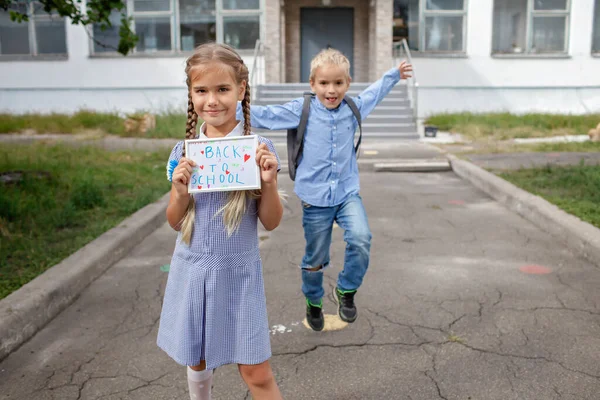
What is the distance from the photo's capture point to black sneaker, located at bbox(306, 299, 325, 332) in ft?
13.0

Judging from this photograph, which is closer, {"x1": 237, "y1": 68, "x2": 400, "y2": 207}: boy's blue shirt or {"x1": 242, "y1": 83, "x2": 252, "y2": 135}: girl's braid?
{"x1": 242, "y1": 83, "x2": 252, "y2": 135}: girl's braid

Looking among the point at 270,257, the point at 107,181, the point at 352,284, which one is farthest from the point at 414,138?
the point at 352,284

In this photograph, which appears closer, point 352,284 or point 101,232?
point 352,284

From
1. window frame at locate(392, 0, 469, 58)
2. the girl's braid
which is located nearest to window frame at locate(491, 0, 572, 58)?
window frame at locate(392, 0, 469, 58)

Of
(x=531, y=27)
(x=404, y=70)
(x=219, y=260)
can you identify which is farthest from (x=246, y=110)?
(x=531, y=27)

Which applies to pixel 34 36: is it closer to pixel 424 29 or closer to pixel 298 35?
pixel 298 35

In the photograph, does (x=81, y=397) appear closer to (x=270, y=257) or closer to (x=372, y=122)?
(x=270, y=257)

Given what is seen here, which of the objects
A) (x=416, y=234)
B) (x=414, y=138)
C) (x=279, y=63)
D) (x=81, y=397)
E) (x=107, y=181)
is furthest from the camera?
(x=279, y=63)

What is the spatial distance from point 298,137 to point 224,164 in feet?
5.51

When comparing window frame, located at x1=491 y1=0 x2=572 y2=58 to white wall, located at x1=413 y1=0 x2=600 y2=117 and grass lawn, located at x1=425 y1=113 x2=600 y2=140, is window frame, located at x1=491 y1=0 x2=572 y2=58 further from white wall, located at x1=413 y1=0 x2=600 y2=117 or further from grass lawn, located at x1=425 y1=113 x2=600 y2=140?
grass lawn, located at x1=425 y1=113 x2=600 y2=140

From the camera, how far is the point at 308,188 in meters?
3.94

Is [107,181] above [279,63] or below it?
below

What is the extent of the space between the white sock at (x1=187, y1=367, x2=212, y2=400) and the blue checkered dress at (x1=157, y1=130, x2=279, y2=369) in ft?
0.35

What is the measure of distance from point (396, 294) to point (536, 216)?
299cm
